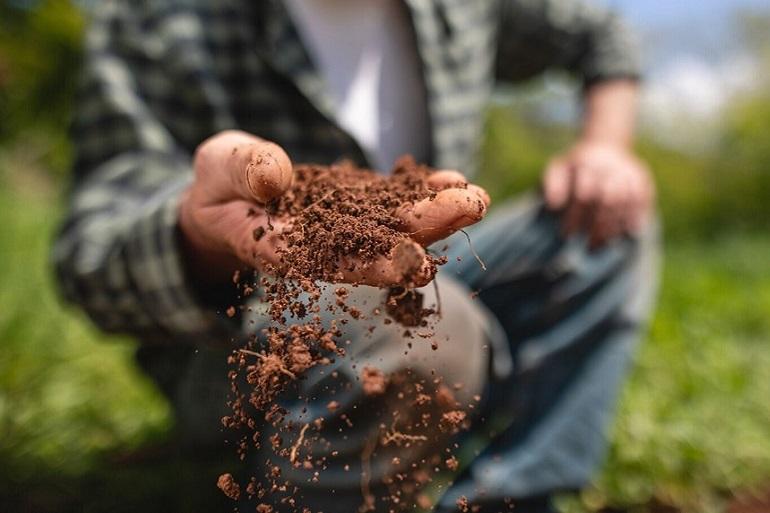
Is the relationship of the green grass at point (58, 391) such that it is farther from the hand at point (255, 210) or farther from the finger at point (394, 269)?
the finger at point (394, 269)

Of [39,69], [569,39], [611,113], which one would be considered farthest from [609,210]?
[39,69]

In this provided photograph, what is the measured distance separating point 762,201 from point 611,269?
6349 mm

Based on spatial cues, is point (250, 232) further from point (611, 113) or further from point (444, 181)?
point (611, 113)

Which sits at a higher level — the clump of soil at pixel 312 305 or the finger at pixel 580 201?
the clump of soil at pixel 312 305

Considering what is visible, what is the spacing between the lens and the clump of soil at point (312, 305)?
78cm

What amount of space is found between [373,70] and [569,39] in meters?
0.69

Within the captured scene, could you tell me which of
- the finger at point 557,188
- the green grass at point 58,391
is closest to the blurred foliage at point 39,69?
the green grass at point 58,391

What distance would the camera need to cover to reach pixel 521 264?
61.8 inches

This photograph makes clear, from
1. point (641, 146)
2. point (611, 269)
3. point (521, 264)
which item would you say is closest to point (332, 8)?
point (521, 264)

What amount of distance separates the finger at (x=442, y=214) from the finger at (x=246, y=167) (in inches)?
5.4

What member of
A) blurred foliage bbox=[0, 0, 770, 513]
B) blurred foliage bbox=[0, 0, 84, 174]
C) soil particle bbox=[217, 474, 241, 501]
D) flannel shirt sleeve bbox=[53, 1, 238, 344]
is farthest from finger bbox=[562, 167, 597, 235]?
blurred foliage bbox=[0, 0, 84, 174]

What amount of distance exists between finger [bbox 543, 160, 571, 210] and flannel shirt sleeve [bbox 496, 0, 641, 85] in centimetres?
51

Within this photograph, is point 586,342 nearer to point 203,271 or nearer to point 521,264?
point 521,264

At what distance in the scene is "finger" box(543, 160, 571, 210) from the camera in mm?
1565
